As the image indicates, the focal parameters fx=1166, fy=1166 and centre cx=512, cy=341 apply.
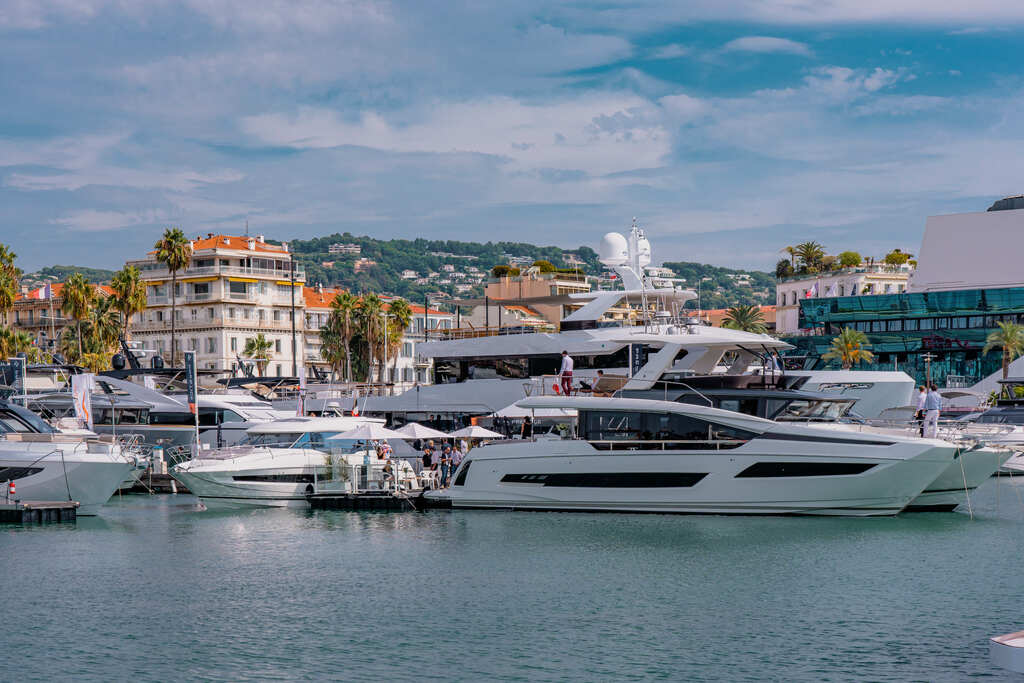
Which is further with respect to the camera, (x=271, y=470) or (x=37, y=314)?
(x=37, y=314)

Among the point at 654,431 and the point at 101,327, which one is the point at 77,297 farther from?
the point at 654,431

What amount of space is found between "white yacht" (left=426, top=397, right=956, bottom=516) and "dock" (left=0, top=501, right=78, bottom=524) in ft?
42.3

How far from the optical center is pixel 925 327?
8256cm

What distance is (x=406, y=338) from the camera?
102 meters

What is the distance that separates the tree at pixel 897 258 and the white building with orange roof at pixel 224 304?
57.2 m

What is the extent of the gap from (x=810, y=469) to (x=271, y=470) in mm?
15875

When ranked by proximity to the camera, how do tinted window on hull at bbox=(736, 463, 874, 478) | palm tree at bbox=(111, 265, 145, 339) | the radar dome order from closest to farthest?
tinted window on hull at bbox=(736, 463, 874, 478) < the radar dome < palm tree at bbox=(111, 265, 145, 339)

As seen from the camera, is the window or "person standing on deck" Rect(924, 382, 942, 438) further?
"person standing on deck" Rect(924, 382, 942, 438)

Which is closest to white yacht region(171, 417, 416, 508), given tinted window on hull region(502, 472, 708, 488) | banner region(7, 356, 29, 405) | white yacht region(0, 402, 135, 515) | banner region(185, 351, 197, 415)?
white yacht region(0, 402, 135, 515)

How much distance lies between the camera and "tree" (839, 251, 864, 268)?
115m

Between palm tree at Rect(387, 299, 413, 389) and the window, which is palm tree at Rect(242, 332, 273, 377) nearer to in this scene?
palm tree at Rect(387, 299, 413, 389)

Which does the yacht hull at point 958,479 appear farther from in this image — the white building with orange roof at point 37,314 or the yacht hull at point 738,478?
the white building with orange roof at point 37,314

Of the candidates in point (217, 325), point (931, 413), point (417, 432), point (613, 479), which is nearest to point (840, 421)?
point (931, 413)

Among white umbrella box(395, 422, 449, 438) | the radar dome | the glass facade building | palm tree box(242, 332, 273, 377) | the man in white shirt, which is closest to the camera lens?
the man in white shirt
